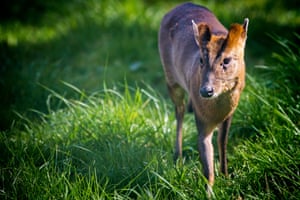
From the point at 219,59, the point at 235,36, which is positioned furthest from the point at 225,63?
the point at 235,36

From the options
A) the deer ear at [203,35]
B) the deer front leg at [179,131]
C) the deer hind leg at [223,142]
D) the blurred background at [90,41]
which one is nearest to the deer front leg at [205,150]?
the deer hind leg at [223,142]

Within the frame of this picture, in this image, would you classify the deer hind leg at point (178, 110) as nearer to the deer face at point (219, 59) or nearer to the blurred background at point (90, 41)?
the blurred background at point (90, 41)

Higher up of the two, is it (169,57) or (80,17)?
(169,57)

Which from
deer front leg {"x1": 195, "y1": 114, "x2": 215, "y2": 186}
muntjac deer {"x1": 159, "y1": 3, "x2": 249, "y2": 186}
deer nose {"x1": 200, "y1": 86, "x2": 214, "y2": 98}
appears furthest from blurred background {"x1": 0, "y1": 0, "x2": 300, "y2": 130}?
deer nose {"x1": 200, "y1": 86, "x2": 214, "y2": 98}

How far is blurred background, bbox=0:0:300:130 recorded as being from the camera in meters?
6.04

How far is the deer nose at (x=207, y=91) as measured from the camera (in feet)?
12.5

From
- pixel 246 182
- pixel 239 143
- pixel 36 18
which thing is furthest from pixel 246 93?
pixel 36 18

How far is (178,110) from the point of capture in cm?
502

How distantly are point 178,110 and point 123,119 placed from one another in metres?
0.47

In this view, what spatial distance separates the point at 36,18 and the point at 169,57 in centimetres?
407

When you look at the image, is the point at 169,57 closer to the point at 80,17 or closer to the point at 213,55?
the point at 213,55

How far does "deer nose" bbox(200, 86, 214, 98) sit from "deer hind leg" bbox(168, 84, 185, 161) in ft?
3.22

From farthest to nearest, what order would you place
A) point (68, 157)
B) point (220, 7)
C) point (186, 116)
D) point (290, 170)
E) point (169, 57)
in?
point (220, 7)
point (186, 116)
point (169, 57)
point (68, 157)
point (290, 170)

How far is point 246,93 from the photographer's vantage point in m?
5.25
